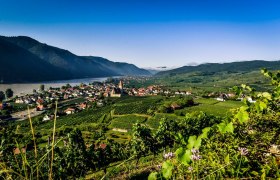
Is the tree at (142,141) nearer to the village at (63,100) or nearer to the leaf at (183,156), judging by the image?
the leaf at (183,156)

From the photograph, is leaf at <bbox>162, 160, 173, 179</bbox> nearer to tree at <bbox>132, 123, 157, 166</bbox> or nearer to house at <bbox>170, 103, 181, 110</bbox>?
tree at <bbox>132, 123, 157, 166</bbox>

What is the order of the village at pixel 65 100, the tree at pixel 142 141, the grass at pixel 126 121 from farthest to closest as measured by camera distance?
the village at pixel 65 100, the grass at pixel 126 121, the tree at pixel 142 141

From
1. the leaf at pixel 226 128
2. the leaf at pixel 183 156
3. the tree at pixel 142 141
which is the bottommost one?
the tree at pixel 142 141

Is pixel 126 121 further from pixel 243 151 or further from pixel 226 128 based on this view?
pixel 226 128

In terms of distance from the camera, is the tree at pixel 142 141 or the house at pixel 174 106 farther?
the house at pixel 174 106

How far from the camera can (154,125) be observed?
242 ft

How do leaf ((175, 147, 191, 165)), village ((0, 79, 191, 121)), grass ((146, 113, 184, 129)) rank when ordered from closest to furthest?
leaf ((175, 147, 191, 165)), grass ((146, 113, 184, 129)), village ((0, 79, 191, 121))

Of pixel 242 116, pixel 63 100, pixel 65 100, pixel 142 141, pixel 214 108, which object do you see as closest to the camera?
pixel 242 116

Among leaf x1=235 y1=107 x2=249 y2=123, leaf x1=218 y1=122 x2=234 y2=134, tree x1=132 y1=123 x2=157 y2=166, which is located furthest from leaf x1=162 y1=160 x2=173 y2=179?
tree x1=132 y1=123 x2=157 y2=166

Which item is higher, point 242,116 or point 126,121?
point 242,116

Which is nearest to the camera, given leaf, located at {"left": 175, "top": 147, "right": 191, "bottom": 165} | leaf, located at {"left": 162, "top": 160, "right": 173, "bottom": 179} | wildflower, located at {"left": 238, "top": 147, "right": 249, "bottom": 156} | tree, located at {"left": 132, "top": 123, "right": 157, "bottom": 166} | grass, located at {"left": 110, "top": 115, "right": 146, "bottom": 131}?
leaf, located at {"left": 175, "top": 147, "right": 191, "bottom": 165}

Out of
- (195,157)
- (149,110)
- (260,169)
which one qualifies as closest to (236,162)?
(260,169)

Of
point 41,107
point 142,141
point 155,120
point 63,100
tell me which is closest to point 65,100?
point 63,100

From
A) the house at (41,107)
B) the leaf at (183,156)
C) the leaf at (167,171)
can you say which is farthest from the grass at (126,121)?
the leaf at (183,156)
